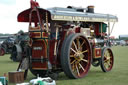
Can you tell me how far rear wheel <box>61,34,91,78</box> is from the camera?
8.58 m

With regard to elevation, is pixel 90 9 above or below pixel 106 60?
above

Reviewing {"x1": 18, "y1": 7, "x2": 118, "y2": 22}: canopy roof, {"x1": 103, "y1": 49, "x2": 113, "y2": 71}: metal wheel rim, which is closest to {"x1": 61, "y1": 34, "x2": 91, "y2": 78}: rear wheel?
{"x1": 18, "y1": 7, "x2": 118, "y2": 22}: canopy roof

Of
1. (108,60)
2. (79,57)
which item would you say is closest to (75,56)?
(79,57)

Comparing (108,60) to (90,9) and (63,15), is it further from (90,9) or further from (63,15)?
(63,15)

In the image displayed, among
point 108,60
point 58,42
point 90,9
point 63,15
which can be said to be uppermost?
point 90,9

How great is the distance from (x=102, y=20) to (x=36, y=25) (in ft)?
9.40

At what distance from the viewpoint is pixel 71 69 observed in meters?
8.67

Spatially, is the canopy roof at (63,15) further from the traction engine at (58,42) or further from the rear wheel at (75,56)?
the rear wheel at (75,56)

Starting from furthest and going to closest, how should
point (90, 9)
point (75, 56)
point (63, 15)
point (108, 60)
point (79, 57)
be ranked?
1. point (108, 60)
2. point (90, 9)
3. point (79, 57)
4. point (75, 56)
5. point (63, 15)

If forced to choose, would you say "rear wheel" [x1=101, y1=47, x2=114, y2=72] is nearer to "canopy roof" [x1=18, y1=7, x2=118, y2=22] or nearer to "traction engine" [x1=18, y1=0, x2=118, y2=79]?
"traction engine" [x1=18, y1=0, x2=118, y2=79]

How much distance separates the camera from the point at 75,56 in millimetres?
9156

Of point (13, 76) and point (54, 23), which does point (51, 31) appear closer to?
point (54, 23)

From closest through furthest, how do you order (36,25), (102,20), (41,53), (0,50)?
(41,53)
(36,25)
(102,20)
(0,50)

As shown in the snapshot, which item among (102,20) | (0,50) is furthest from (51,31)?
(0,50)
